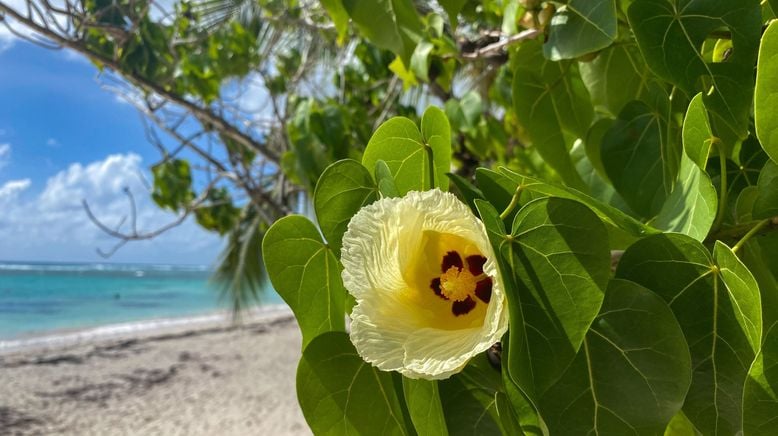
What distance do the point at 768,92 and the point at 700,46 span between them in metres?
0.14

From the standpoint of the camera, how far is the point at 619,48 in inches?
26.3

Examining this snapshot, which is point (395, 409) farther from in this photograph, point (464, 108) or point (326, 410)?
point (464, 108)

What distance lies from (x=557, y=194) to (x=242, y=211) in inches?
172

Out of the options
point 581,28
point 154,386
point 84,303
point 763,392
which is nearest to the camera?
point 763,392

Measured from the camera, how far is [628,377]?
331mm

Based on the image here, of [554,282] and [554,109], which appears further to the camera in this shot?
[554,109]

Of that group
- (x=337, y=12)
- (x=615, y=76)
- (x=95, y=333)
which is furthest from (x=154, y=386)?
(x=615, y=76)

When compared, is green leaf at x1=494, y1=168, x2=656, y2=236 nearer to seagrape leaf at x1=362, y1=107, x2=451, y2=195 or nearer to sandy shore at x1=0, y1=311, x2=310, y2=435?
seagrape leaf at x1=362, y1=107, x2=451, y2=195

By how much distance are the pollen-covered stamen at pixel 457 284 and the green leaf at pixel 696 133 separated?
0.55ft

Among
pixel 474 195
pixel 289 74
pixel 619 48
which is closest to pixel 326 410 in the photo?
pixel 474 195

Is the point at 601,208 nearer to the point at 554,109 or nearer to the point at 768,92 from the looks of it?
the point at 768,92

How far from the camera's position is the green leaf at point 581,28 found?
1.68 feet

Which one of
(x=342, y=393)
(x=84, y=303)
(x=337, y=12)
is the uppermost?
(x=337, y=12)

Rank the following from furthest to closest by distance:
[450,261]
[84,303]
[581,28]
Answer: [84,303] → [581,28] → [450,261]
